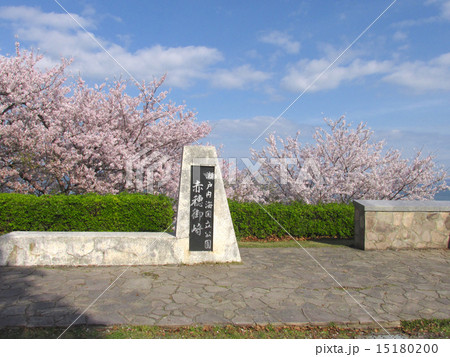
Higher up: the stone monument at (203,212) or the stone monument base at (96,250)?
the stone monument at (203,212)

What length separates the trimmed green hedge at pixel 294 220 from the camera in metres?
9.81

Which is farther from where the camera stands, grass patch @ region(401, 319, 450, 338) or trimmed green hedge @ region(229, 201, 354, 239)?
trimmed green hedge @ region(229, 201, 354, 239)

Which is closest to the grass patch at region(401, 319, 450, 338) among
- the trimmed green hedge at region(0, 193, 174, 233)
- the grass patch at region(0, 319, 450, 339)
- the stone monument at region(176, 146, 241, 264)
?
the grass patch at region(0, 319, 450, 339)

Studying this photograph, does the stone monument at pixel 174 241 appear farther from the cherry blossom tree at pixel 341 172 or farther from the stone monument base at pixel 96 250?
the cherry blossom tree at pixel 341 172

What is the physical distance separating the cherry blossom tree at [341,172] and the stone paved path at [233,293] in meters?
6.25

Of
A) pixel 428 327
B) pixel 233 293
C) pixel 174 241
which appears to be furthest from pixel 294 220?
pixel 428 327

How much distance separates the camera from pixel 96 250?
6660 millimetres

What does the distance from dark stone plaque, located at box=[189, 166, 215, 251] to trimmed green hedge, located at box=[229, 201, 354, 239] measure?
2797 millimetres

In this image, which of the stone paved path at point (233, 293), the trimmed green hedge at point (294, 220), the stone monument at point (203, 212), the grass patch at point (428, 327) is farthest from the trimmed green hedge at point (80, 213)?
the grass patch at point (428, 327)

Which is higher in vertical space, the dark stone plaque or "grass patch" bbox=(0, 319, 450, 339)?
the dark stone plaque

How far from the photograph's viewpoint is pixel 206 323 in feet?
13.8

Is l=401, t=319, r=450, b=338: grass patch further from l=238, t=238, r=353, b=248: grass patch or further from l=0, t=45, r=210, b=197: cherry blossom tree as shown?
l=0, t=45, r=210, b=197: cherry blossom tree

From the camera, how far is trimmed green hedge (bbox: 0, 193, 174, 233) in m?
8.34

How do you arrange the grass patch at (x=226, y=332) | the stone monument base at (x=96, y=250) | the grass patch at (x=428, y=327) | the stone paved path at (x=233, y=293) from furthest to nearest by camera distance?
the stone monument base at (x=96, y=250)
the stone paved path at (x=233, y=293)
the grass patch at (x=428, y=327)
the grass patch at (x=226, y=332)
